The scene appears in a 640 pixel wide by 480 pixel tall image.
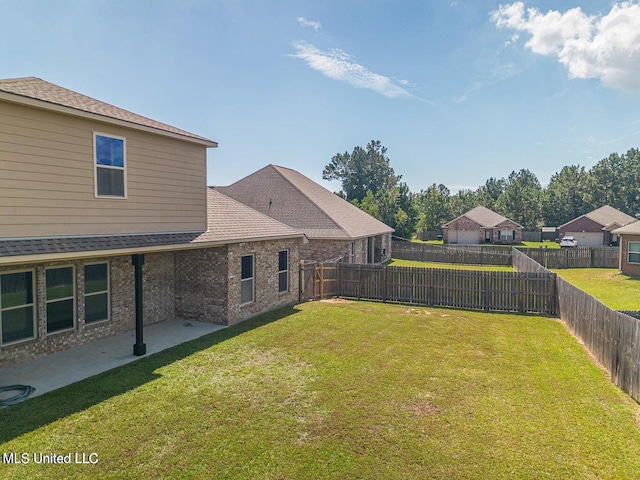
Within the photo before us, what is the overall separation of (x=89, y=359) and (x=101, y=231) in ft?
9.73

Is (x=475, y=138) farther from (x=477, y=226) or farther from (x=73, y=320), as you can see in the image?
(x=73, y=320)

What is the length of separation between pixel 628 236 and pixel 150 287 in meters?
27.0

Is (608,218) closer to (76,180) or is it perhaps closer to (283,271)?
(283,271)

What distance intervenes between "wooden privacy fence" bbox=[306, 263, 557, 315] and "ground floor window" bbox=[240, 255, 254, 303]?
433 centimetres

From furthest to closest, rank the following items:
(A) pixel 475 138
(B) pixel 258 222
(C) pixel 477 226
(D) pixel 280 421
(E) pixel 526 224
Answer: (E) pixel 526 224 < (C) pixel 477 226 < (A) pixel 475 138 < (B) pixel 258 222 < (D) pixel 280 421

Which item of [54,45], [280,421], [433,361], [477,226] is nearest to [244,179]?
[54,45]

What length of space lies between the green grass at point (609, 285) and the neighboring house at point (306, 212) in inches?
466

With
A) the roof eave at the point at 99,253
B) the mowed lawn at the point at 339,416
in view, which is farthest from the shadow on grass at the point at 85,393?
the roof eave at the point at 99,253

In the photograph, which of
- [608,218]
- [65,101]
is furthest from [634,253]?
[65,101]

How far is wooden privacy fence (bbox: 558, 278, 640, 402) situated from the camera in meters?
7.04

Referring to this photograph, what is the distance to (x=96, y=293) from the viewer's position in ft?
33.2

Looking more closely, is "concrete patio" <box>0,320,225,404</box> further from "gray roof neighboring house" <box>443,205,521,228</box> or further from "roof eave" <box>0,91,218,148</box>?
"gray roof neighboring house" <box>443,205,521,228</box>

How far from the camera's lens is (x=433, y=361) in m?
9.12

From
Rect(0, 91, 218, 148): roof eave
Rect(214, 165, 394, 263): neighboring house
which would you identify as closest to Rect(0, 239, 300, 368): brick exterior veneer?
Rect(0, 91, 218, 148): roof eave
